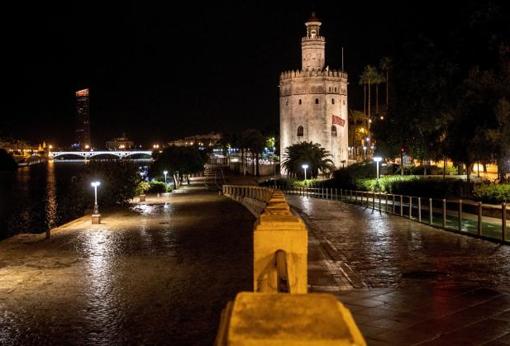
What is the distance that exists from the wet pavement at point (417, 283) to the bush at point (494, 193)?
20.8ft

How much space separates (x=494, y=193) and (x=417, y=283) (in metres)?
15.0

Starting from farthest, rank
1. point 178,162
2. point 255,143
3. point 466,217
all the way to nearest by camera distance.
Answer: point 255,143 < point 178,162 < point 466,217

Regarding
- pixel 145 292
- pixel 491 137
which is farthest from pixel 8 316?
pixel 491 137

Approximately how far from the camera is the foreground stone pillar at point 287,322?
6.35 ft

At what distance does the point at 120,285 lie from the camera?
40.1 feet

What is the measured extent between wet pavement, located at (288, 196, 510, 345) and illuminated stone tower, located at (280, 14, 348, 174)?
218 ft

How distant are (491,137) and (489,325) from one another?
53.5 ft

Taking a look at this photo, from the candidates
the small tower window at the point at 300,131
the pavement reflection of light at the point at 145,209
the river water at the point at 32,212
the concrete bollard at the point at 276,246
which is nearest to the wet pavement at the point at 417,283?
the concrete bollard at the point at 276,246

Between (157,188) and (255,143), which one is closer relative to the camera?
(157,188)

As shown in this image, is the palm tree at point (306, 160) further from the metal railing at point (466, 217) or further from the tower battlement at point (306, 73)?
the metal railing at point (466, 217)

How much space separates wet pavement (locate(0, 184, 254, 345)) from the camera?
867 cm

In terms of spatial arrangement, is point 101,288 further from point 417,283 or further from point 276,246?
point 276,246

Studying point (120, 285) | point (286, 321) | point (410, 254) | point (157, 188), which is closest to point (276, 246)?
point (286, 321)

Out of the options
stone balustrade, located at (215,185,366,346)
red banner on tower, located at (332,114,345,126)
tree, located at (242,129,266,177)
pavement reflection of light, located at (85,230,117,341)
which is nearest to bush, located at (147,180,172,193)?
red banner on tower, located at (332,114,345,126)
